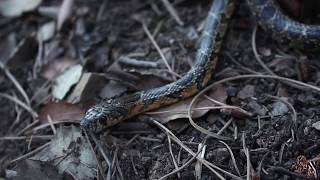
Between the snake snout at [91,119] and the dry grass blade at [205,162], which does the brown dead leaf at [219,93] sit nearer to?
the dry grass blade at [205,162]

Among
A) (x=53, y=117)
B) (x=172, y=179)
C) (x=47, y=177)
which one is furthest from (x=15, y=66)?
(x=172, y=179)

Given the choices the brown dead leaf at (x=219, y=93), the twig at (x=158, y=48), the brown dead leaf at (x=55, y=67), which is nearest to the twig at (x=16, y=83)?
the brown dead leaf at (x=55, y=67)

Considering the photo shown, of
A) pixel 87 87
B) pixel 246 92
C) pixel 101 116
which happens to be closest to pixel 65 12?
pixel 87 87

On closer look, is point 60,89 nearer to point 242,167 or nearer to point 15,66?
point 15,66

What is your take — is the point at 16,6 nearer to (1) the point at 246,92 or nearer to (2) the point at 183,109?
(2) the point at 183,109

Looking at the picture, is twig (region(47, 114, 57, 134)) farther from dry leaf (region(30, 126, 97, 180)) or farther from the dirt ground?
dry leaf (region(30, 126, 97, 180))

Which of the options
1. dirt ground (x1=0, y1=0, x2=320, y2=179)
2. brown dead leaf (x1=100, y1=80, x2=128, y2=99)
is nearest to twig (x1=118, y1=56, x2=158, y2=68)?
dirt ground (x1=0, y1=0, x2=320, y2=179)
